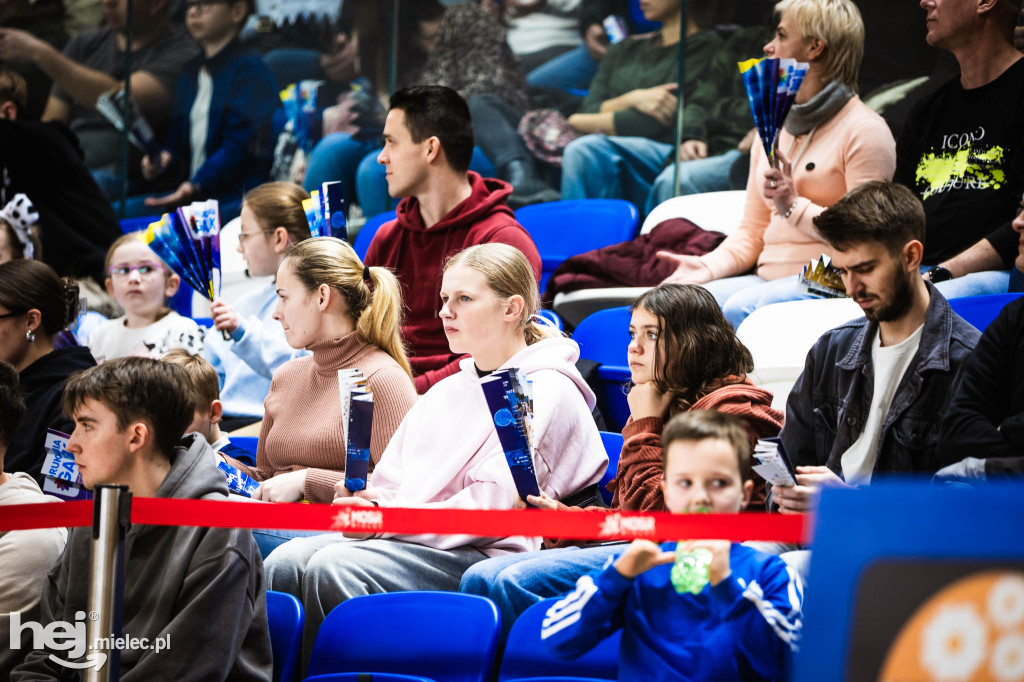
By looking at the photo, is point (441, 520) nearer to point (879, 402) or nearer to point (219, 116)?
point (879, 402)

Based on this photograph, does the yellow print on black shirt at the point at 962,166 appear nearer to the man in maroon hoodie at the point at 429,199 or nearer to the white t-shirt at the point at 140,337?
the man in maroon hoodie at the point at 429,199

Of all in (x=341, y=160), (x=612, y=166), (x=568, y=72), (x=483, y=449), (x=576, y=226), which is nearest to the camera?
(x=483, y=449)

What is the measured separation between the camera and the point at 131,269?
458cm

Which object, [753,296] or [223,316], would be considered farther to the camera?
[753,296]

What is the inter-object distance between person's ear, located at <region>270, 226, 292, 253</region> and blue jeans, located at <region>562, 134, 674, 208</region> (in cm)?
204

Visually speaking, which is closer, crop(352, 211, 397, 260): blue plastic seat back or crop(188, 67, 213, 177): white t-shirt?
crop(352, 211, 397, 260): blue plastic seat back

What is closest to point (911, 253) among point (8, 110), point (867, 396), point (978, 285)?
point (867, 396)

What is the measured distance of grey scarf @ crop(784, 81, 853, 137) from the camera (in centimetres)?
412

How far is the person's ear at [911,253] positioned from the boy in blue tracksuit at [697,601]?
0.73 meters

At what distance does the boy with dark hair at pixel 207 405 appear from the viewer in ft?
11.7

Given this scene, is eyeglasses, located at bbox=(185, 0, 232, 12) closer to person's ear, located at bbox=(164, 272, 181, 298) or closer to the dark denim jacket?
person's ear, located at bbox=(164, 272, 181, 298)

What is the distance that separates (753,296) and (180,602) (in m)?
2.37

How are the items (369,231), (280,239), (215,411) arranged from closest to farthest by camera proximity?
(215,411), (280,239), (369,231)

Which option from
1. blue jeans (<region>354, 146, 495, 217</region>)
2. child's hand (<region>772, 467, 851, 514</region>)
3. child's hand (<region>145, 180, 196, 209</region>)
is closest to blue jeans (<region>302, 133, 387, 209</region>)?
blue jeans (<region>354, 146, 495, 217</region>)
